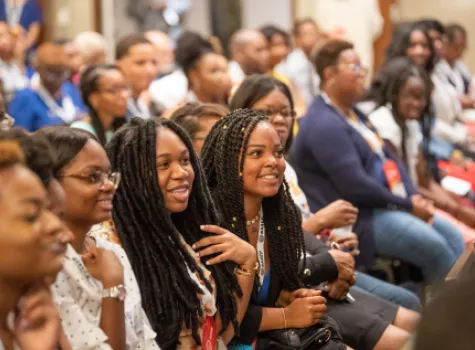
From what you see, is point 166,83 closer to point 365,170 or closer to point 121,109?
point 121,109

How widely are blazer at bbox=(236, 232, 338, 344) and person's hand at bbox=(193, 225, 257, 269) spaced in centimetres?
19

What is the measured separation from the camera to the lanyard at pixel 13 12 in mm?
8250

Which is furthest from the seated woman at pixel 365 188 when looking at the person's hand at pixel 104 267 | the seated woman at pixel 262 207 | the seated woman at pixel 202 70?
the person's hand at pixel 104 267

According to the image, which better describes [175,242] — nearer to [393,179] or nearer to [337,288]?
[337,288]

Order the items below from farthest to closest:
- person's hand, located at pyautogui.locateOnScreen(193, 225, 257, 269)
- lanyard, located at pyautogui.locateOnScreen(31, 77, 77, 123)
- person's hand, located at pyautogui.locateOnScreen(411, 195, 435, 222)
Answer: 1. lanyard, located at pyautogui.locateOnScreen(31, 77, 77, 123)
2. person's hand, located at pyautogui.locateOnScreen(411, 195, 435, 222)
3. person's hand, located at pyautogui.locateOnScreen(193, 225, 257, 269)

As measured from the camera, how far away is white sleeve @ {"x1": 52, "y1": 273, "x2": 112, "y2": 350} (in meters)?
1.92

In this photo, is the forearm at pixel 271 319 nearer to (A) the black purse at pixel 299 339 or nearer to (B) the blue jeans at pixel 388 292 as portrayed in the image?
(A) the black purse at pixel 299 339

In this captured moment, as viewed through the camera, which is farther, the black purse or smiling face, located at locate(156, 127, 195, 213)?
the black purse

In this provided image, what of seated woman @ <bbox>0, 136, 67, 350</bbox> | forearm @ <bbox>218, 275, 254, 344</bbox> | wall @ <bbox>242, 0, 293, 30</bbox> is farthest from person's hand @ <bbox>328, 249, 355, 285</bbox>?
wall @ <bbox>242, 0, 293, 30</bbox>

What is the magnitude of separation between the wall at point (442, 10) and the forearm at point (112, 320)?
8.88 m

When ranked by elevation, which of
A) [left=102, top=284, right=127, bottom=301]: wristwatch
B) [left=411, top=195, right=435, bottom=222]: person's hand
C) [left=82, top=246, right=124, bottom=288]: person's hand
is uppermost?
[left=82, top=246, right=124, bottom=288]: person's hand

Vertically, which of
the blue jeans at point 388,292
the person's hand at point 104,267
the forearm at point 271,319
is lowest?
the blue jeans at point 388,292

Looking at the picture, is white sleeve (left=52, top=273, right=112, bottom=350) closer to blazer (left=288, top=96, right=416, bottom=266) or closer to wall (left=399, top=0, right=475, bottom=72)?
blazer (left=288, top=96, right=416, bottom=266)

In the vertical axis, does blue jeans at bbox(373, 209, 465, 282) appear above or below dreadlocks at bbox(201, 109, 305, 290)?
below
